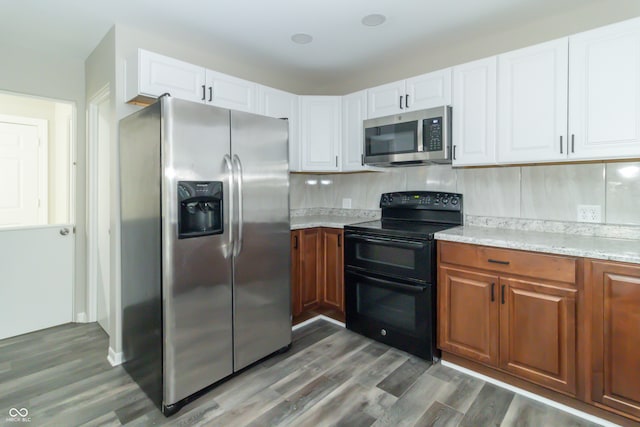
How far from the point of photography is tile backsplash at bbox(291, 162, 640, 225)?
6.76ft

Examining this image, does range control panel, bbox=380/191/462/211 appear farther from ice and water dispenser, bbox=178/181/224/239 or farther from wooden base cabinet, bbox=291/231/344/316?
ice and water dispenser, bbox=178/181/224/239

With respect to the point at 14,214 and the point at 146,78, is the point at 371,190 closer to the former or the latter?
the point at 146,78

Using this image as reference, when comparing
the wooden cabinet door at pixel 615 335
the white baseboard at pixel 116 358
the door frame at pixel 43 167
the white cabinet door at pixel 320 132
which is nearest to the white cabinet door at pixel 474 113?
the wooden cabinet door at pixel 615 335

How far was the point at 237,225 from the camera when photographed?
6.93ft

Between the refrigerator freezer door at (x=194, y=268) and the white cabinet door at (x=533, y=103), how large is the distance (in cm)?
188

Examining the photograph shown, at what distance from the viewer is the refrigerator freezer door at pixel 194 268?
5.92ft

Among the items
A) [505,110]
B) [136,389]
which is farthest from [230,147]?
[505,110]

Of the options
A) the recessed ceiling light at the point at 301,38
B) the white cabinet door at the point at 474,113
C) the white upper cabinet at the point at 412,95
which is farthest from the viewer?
the recessed ceiling light at the point at 301,38

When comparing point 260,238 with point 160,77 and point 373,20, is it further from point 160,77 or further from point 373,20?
point 373,20

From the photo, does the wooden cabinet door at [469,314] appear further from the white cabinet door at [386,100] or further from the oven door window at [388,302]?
the white cabinet door at [386,100]

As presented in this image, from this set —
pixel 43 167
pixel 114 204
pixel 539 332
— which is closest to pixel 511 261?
pixel 539 332

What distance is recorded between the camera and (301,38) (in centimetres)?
268

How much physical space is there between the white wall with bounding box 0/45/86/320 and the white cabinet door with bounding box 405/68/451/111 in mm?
3044

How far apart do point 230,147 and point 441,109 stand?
1.60m
